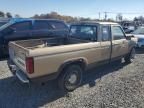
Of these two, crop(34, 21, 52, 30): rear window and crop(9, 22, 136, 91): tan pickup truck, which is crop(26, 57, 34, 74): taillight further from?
crop(34, 21, 52, 30): rear window

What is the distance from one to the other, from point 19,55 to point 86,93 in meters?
1.98

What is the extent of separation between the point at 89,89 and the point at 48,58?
1.68 metres

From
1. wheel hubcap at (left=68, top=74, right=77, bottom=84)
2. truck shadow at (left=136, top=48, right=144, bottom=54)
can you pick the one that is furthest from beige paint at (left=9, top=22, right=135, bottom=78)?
truck shadow at (left=136, top=48, right=144, bottom=54)

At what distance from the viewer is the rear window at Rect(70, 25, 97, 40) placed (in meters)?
5.88

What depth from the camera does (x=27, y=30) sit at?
30.7ft

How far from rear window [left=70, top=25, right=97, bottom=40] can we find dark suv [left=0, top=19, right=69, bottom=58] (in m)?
1.46

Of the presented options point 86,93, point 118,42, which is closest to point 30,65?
point 86,93

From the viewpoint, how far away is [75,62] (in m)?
5.11

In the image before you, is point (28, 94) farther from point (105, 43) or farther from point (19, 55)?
point (105, 43)

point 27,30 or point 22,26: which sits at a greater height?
point 22,26

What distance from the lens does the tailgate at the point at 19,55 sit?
430cm

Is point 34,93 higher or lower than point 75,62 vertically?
lower

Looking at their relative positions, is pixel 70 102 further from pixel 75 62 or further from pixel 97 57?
pixel 97 57

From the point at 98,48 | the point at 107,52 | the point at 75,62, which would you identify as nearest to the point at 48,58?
the point at 75,62
